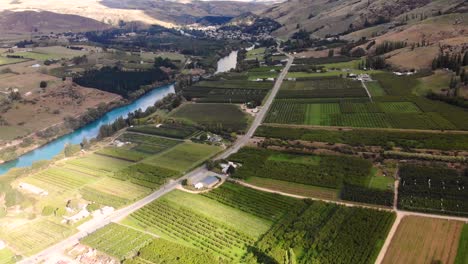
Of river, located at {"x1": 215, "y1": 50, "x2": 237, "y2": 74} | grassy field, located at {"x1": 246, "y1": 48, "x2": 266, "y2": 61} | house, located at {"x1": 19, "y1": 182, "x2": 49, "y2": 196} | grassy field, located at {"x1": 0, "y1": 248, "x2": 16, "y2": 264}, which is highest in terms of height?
grassy field, located at {"x1": 246, "y1": 48, "x2": 266, "y2": 61}

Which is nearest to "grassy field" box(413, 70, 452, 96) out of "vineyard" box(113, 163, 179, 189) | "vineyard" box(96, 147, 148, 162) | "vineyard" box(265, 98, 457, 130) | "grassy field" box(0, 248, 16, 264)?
"vineyard" box(265, 98, 457, 130)

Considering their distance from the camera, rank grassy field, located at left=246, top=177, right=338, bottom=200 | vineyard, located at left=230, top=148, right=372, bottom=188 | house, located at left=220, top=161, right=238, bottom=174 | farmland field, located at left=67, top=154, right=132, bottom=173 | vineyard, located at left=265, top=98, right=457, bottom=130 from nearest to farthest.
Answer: grassy field, located at left=246, top=177, right=338, bottom=200 < vineyard, located at left=230, top=148, right=372, bottom=188 < house, located at left=220, top=161, right=238, bottom=174 < farmland field, located at left=67, top=154, right=132, bottom=173 < vineyard, located at left=265, top=98, right=457, bottom=130

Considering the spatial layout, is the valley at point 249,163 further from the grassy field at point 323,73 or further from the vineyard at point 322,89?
the grassy field at point 323,73

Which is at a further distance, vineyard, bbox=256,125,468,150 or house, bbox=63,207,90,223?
vineyard, bbox=256,125,468,150

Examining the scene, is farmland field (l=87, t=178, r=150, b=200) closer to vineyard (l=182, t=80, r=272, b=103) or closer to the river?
vineyard (l=182, t=80, r=272, b=103)

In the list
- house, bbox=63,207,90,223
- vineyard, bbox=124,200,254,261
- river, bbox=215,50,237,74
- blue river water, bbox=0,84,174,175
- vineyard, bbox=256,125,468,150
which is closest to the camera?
vineyard, bbox=124,200,254,261

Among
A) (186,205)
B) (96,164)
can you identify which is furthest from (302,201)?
(96,164)

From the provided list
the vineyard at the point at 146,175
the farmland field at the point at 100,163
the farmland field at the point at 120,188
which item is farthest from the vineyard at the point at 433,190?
the farmland field at the point at 100,163

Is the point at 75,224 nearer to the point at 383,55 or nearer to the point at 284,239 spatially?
the point at 284,239
